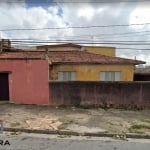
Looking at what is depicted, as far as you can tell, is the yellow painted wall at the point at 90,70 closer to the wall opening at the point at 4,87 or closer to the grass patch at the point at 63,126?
the wall opening at the point at 4,87

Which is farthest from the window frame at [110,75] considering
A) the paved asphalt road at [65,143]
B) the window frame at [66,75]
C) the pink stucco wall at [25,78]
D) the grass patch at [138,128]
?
the paved asphalt road at [65,143]

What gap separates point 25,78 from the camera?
58.2ft

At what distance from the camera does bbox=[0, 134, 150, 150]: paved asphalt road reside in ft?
29.1

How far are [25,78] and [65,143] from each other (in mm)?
8951

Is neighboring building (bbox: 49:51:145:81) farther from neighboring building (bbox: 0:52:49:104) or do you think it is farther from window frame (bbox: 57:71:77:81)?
neighboring building (bbox: 0:52:49:104)

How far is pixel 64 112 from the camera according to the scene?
49.9 ft

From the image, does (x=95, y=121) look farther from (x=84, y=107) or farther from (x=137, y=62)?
(x=137, y=62)

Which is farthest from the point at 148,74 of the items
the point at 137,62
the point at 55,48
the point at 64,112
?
the point at 64,112

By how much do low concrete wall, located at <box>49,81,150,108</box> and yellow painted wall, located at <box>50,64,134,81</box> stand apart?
5215 millimetres

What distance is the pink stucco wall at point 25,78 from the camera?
1764cm

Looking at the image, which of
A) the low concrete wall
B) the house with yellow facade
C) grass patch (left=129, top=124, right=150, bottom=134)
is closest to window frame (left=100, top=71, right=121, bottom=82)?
the house with yellow facade

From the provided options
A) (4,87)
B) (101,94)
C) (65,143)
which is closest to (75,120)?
(65,143)

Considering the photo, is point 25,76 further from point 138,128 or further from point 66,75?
point 138,128

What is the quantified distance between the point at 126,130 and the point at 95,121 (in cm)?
194
